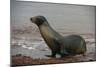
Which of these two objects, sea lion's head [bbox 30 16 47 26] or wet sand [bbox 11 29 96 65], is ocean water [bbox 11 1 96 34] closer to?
sea lion's head [bbox 30 16 47 26]

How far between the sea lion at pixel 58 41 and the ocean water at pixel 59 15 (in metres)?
0.07

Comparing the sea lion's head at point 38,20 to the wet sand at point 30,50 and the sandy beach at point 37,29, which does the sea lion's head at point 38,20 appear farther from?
the wet sand at point 30,50

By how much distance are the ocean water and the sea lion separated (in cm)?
7

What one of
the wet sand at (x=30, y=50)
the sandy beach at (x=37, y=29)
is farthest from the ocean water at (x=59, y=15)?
the wet sand at (x=30, y=50)

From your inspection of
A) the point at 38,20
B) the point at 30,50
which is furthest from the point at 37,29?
the point at 30,50

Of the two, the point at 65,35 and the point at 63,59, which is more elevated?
the point at 65,35

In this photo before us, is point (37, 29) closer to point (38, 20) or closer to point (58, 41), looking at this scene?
point (38, 20)

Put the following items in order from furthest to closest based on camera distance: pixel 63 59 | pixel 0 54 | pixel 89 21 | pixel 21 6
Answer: pixel 89 21, pixel 63 59, pixel 21 6, pixel 0 54

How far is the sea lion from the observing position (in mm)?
2398

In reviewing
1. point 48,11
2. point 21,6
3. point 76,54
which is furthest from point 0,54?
point 76,54

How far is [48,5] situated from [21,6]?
0.40 metres

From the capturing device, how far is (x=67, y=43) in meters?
2.51

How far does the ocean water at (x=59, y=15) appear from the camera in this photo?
2.29m

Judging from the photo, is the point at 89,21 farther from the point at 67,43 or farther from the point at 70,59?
the point at 70,59
